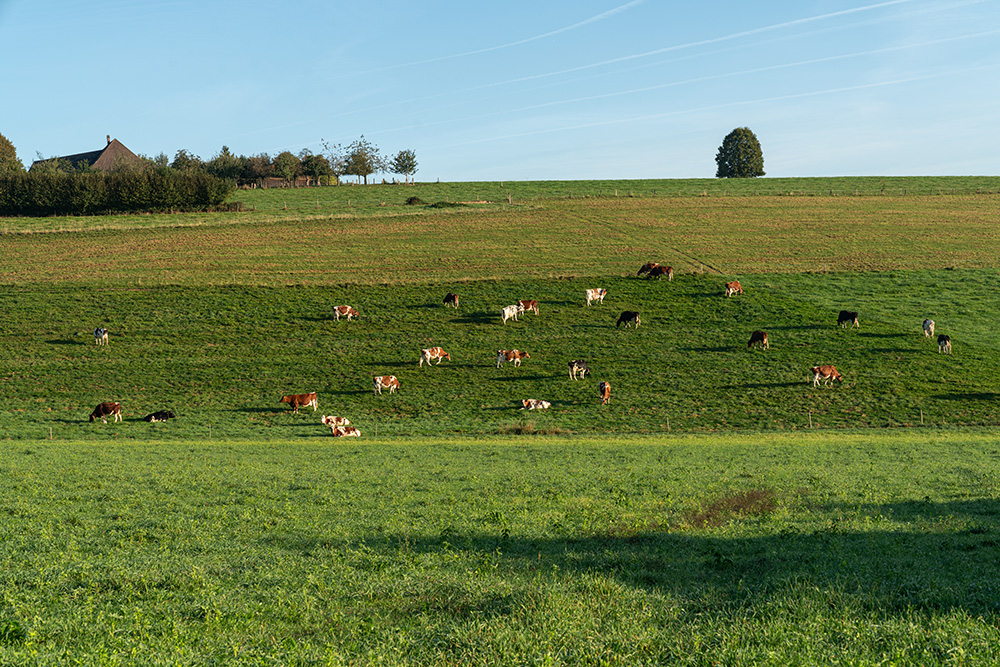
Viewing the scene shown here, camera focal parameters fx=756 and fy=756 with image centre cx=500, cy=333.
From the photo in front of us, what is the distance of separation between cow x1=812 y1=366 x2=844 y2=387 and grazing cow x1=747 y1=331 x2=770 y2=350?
5404 mm

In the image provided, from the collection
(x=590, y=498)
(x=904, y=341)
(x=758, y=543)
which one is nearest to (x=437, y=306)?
(x=904, y=341)

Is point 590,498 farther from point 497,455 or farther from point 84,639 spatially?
point 84,639

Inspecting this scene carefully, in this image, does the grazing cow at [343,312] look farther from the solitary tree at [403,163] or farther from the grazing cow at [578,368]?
the solitary tree at [403,163]

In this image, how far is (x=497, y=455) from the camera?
27.9 metres

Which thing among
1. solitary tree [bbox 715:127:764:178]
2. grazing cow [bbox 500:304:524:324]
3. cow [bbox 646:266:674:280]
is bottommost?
grazing cow [bbox 500:304:524:324]

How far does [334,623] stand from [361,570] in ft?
7.49

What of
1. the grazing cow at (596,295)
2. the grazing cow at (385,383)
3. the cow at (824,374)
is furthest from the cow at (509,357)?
the cow at (824,374)

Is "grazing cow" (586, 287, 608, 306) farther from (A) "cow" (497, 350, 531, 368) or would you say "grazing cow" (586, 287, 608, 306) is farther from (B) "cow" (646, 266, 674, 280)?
(A) "cow" (497, 350, 531, 368)

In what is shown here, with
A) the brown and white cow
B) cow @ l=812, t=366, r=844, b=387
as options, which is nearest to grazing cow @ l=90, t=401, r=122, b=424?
the brown and white cow

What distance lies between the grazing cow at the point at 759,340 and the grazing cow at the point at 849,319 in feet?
21.6

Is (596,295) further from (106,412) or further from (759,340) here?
(106,412)

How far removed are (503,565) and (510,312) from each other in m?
40.2

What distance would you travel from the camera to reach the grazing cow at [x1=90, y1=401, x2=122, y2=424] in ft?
121

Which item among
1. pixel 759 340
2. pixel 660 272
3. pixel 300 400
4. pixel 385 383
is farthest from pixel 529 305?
pixel 300 400
